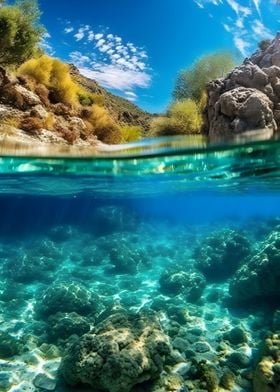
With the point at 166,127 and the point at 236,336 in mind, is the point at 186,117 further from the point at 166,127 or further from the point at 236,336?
the point at 236,336

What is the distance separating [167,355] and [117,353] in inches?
76.3

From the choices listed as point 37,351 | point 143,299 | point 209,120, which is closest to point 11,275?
point 143,299

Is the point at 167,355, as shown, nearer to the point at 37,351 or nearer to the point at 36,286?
the point at 37,351

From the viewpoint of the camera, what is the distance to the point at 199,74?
22141 mm

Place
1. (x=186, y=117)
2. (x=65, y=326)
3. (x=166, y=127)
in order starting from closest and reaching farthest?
(x=65, y=326) < (x=186, y=117) < (x=166, y=127)

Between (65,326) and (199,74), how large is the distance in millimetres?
16433

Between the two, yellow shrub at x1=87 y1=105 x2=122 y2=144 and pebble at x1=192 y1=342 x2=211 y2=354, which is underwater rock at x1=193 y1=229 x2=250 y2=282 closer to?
pebble at x1=192 y1=342 x2=211 y2=354

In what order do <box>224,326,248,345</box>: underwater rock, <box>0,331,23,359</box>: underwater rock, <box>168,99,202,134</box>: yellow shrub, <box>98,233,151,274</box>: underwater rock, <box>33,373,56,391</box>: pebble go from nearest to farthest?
1. <box>33,373,56,391</box>: pebble
2. <box>0,331,23,359</box>: underwater rock
3. <box>224,326,248,345</box>: underwater rock
4. <box>168,99,202,134</box>: yellow shrub
5. <box>98,233,151,274</box>: underwater rock

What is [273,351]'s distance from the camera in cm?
961

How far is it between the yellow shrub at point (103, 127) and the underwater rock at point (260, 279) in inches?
321

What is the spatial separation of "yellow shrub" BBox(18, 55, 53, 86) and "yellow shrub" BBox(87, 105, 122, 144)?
2899 mm

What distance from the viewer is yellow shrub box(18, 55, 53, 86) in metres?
17.1

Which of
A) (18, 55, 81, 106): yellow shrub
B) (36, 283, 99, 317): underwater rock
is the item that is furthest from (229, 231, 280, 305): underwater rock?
(18, 55, 81, 106): yellow shrub

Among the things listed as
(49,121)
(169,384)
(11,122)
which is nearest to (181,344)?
(169,384)
